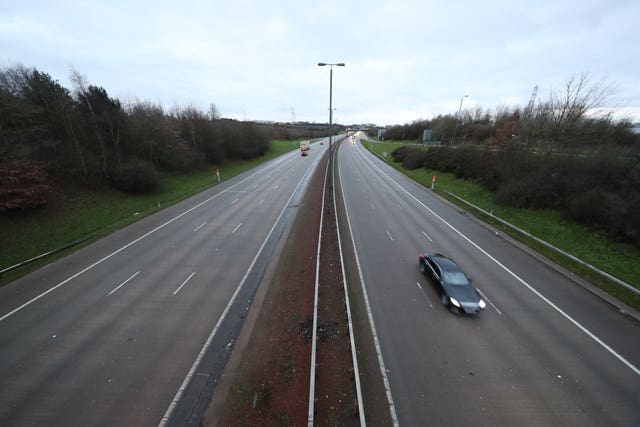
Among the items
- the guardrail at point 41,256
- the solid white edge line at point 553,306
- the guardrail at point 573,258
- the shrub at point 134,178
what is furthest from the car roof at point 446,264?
the shrub at point 134,178

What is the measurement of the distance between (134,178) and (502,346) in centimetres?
3278

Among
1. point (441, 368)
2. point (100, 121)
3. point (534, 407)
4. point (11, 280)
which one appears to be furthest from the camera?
point (100, 121)

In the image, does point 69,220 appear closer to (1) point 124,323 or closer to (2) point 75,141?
(2) point 75,141

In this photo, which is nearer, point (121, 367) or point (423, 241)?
point (121, 367)

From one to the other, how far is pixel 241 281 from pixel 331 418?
25.7 feet

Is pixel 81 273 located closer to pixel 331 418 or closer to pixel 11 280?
pixel 11 280

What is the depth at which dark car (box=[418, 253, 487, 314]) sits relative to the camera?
1009 centimetres

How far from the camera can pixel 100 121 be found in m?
27.6

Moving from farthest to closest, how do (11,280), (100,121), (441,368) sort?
(100,121)
(11,280)
(441,368)

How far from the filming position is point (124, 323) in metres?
9.77

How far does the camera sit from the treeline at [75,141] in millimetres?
18531

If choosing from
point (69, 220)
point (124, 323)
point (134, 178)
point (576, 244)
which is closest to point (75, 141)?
point (134, 178)

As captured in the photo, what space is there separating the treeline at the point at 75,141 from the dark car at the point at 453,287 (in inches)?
1069

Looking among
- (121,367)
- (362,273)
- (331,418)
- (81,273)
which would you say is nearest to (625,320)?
(362,273)
